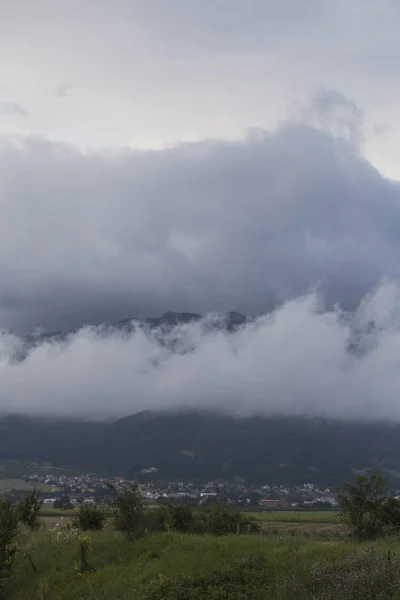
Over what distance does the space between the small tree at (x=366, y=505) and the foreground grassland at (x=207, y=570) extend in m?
3.31

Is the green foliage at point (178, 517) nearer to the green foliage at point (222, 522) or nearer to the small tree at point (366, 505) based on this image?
the green foliage at point (222, 522)

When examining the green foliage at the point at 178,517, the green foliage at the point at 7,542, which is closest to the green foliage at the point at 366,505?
the green foliage at the point at 178,517

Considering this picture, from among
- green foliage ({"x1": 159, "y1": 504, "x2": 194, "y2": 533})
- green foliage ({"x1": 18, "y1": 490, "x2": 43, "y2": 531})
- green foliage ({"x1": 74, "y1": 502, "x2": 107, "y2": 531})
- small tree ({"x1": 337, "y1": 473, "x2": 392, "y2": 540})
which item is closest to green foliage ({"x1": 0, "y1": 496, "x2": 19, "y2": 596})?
green foliage ({"x1": 74, "y1": 502, "x2": 107, "y2": 531})

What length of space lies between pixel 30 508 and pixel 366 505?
88.6 ft

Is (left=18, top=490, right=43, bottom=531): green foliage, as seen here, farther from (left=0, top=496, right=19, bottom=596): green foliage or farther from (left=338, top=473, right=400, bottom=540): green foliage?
(left=338, top=473, right=400, bottom=540): green foliage

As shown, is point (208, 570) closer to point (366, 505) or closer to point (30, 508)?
point (366, 505)

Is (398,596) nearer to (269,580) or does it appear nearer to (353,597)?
(353,597)

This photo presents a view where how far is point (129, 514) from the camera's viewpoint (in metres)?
36.0

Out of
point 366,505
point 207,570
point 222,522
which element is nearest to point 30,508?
point 222,522

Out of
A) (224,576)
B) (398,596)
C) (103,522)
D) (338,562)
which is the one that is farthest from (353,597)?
(103,522)

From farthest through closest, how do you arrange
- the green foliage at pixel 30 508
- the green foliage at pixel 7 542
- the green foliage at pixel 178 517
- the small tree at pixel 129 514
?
1. the green foliage at pixel 30 508
2. the green foliage at pixel 178 517
3. the small tree at pixel 129 514
4. the green foliage at pixel 7 542

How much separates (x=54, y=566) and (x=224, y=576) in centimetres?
1429

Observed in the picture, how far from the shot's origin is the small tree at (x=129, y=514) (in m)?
35.9

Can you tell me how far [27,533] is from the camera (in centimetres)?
4225
